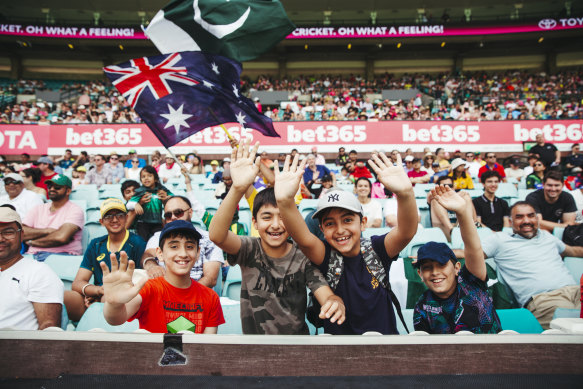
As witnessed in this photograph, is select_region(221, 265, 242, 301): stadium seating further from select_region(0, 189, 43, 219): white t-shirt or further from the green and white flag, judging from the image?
select_region(0, 189, 43, 219): white t-shirt

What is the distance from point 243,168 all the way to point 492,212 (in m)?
4.15

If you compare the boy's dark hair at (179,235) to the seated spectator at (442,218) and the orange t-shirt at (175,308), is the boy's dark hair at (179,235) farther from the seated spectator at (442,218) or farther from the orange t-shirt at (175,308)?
the seated spectator at (442,218)

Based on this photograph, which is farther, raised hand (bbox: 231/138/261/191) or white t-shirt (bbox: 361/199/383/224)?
white t-shirt (bbox: 361/199/383/224)

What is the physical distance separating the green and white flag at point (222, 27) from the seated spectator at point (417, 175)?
5.08m

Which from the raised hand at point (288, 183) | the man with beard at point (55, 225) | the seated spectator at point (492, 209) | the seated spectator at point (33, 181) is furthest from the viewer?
the seated spectator at point (33, 181)

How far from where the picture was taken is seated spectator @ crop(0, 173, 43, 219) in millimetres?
4348

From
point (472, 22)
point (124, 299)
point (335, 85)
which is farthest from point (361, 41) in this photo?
point (124, 299)

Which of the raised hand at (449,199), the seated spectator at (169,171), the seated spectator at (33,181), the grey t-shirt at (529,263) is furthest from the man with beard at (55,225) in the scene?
the seated spectator at (169,171)

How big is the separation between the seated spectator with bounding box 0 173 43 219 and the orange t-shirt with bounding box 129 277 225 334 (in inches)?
141

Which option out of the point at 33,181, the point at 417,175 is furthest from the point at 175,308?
the point at 417,175

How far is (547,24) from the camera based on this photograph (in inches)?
743

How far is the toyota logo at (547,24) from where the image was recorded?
18.8 metres

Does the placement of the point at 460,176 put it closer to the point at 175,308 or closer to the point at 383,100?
the point at 175,308

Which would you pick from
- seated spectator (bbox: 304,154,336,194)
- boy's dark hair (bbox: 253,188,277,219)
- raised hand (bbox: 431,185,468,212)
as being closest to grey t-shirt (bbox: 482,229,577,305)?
raised hand (bbox: 431,185,468,212)
